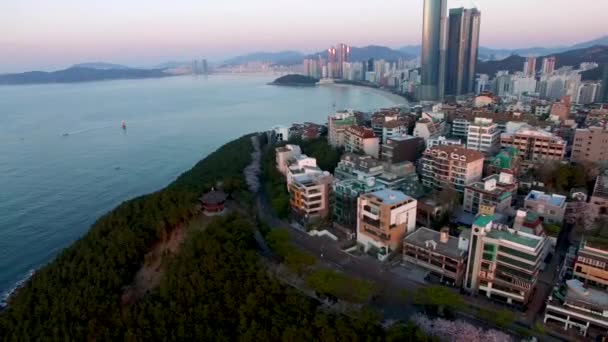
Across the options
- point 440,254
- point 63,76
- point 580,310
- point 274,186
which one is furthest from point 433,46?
point 63,76

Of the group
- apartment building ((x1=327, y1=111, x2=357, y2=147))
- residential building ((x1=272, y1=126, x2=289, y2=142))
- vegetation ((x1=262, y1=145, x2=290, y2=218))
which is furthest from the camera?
residential building ((x1=272, y1=126, x2=289, y2=142))

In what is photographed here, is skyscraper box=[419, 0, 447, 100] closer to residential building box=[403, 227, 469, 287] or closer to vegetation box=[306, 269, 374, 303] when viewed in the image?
residential building box=[403, 227, 469, 287]

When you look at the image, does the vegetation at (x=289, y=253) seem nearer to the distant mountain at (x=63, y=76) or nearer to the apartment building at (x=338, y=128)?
the apartment building at (x=338, y=128)

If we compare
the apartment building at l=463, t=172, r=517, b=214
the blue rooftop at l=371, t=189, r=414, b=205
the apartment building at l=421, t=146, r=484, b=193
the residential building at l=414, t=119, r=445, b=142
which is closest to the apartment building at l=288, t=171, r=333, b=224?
the blue rooftop at l=371, t=189, r=414, b=205

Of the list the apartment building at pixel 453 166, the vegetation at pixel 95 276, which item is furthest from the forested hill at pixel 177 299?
the apartment building at pixel 453 166

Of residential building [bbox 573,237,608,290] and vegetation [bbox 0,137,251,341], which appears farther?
vegetation [bbox 0,137,251,341]

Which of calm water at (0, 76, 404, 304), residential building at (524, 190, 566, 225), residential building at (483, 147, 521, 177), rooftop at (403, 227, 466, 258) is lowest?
calm water at (0, 76, 404, 304)

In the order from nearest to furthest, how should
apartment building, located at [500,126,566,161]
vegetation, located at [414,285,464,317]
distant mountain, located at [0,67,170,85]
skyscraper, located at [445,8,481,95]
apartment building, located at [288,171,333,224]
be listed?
vegetation, located at [414,285,464,317] → apartment building, located at [288,171,333,224] → apartment building, located at [500,126,566,161] → skyscraper, located at [445,8,481,95] → distant mountain, located at [0,67,170,85]
